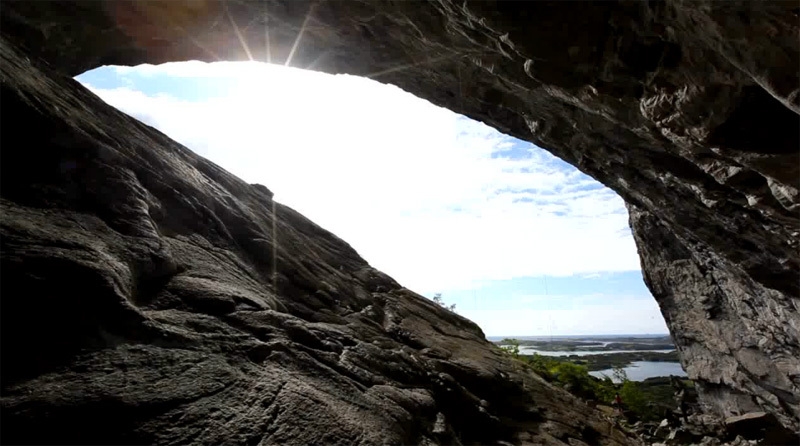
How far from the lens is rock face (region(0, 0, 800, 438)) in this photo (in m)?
6.22

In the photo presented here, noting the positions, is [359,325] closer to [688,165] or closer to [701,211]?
[688,165]

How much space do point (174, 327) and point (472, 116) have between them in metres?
15.1

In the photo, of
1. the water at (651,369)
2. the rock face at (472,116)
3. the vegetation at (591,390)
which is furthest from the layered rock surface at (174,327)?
the water at (651,369)

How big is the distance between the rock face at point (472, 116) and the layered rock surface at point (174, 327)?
63 millimetres

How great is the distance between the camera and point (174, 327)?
21.4 feet

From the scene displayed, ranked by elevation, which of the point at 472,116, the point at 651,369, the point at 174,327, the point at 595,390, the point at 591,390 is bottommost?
the point at 651,369

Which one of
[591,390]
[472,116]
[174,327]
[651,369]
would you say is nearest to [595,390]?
[591,390]

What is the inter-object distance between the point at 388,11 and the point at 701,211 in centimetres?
1172

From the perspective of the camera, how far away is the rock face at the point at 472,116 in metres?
6.22

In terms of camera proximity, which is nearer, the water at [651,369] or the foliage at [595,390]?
the foliage at [595,390]

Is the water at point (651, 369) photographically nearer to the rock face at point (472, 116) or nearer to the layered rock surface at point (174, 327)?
the rock face at point (472, 116)

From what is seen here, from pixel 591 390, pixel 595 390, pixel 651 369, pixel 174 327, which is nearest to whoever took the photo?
pixel 174 327

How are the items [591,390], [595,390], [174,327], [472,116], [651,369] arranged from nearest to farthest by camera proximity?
[174,327]
[472,116]
[591,390]
[595,390]
[651,369]

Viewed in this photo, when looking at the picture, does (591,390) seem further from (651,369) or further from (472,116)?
(651,369)
